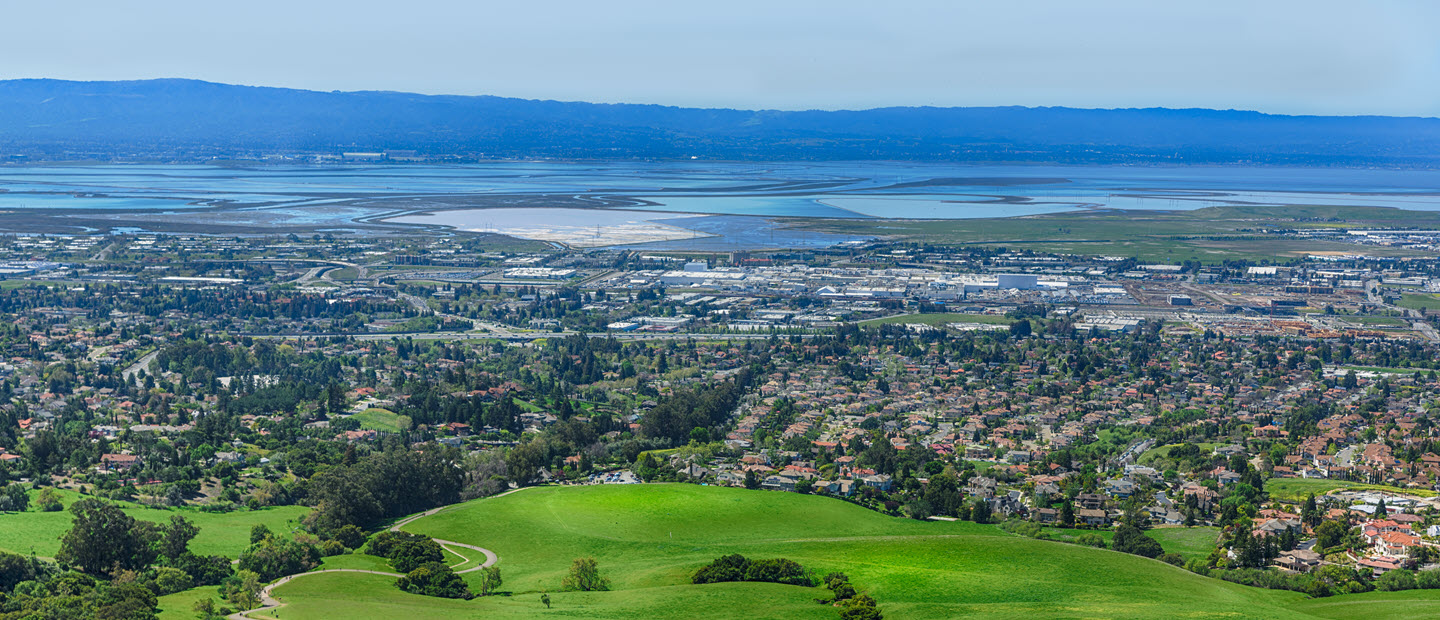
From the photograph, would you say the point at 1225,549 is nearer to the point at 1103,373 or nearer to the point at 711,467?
the point at 711,467

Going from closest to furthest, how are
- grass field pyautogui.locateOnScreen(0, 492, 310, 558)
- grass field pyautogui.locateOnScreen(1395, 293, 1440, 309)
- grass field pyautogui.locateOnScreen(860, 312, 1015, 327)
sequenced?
grass field pyautogui.locateOnScreen(0, 492, 310, 558)
grass field pyautogui.locateOnScreen(860, 312, 1015, 327)
grass field pyautogui.locateOnScreen(1395, 293, 1440, 309)

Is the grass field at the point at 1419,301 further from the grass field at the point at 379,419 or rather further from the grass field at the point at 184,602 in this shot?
the grass field at the point at 184,602

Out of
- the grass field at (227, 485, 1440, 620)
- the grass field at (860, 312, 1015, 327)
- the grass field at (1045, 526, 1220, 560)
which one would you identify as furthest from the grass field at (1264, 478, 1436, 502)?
the grass field at (860, 312, 1015, 327)

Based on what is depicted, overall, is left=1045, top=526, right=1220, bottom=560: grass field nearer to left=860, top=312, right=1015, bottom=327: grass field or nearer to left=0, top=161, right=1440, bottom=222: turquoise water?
left=860, top=312, right=1015, bottom=327: grass field

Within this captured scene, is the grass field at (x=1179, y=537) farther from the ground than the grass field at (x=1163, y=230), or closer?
closer

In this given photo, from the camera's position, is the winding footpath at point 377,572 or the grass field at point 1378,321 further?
the grass field at point 1378,321

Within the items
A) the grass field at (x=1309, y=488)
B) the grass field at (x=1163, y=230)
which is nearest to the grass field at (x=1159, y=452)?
the grass field at (x=1309, y=488)

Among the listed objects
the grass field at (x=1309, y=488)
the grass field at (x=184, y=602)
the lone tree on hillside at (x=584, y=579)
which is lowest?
the grass field at (x=1309, y=488)
